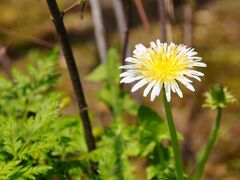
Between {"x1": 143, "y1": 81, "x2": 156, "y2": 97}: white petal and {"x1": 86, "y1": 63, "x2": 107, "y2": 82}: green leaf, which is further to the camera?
{"x1": 86, "y1": 63, "x2": 107, "y2": 82}: green leaf

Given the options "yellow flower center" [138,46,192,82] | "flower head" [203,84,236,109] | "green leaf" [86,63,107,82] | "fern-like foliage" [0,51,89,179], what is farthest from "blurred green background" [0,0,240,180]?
"yellow flower center" [138,46,192,82]

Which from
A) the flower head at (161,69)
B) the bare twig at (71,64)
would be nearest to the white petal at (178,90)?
the flower head at (161,69)

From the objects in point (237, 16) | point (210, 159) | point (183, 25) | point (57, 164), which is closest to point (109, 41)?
point (183, 25)

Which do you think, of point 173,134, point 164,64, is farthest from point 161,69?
point 173,134

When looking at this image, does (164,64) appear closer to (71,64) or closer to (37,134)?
(71,64)

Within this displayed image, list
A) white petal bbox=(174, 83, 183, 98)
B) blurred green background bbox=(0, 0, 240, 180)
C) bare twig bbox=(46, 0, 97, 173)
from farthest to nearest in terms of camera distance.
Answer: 1. blurred green background bbox=(0, 0, 240, 180)
2. bare twig bbox=(46, 0, 97, 173)
3. white petal bbox=(174, 83, 183, 98)

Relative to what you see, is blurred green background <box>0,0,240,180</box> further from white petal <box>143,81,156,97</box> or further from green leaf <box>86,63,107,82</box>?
white petal <box>143,81,156,97</box>

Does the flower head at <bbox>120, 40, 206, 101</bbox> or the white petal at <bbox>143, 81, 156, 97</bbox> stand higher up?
the flower head at <bbox>120, 40, 206, 101</bbox>
